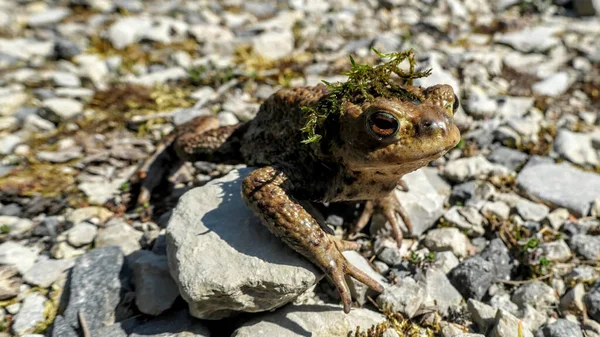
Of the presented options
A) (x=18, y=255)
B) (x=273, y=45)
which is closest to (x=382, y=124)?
(x=18, y=255)

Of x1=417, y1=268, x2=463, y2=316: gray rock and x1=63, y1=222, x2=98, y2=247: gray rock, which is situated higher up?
x1=63, y1=222, x2=98, y2=247: gray rock

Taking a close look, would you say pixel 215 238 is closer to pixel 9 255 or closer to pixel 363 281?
pixel 363 281

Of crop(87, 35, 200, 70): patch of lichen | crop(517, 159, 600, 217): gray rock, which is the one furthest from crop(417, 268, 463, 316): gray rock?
crop(87, 35, 200, 70): patch of lichen

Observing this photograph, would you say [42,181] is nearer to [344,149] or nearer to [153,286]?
[153,286]

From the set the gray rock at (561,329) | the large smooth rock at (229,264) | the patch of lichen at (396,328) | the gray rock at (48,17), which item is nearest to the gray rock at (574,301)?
the gray rock at (561,329)

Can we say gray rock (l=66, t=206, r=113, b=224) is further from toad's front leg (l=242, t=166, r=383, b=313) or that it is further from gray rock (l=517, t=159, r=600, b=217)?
gray rock (l=517, t=159, r=600, b=217)

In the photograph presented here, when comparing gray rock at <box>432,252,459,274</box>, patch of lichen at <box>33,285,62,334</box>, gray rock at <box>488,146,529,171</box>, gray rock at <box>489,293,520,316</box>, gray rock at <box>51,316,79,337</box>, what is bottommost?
gray rock at <box>488,146,529,171</box>
